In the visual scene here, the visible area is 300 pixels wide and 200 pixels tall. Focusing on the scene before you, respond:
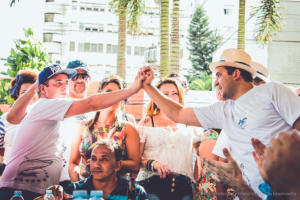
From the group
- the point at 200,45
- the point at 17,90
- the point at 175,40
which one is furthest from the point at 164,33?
the point at 200,45

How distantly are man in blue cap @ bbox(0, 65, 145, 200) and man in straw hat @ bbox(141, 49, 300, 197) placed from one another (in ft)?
1.38

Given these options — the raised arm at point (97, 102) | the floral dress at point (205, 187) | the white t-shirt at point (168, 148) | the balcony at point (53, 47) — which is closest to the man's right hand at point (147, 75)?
the raised arm at point (97, 102)

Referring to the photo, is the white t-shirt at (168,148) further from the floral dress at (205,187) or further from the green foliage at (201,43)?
the green foliage at (201,43)

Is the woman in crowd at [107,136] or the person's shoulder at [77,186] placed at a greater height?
the woman in crowd at [107,136]

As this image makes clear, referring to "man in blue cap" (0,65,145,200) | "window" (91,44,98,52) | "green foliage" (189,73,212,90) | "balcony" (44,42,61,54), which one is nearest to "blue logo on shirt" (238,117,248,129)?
"man in blue cap" (0,65,145,200)

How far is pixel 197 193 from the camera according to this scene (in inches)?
106

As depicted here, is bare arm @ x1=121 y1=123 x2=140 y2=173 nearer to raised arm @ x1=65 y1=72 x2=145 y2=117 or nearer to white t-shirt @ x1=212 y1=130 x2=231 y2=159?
raised arm @ x1=65 y1=72 x2=145 y2=117

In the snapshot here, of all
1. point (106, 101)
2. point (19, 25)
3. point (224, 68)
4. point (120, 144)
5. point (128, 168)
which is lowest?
point (128, 168)

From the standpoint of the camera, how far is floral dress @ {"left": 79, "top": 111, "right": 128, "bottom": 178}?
2391mm

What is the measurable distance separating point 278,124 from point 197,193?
→ 1.04 m

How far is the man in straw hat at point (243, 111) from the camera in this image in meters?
1.95

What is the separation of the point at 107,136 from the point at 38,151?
53 cm

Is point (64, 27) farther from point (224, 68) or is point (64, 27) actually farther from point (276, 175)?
point (276, 175)

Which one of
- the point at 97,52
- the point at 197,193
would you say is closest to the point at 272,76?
the point at 97,52
